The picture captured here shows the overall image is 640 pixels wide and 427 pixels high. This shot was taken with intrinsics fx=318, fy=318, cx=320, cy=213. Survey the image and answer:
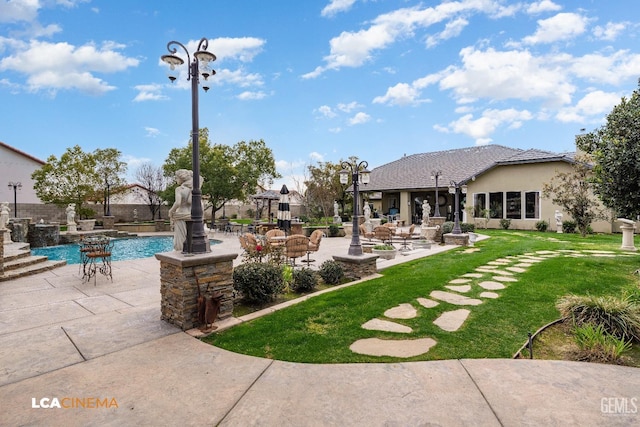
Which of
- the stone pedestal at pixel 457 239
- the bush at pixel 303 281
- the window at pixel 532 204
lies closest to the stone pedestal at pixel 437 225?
the stone pedestal at pixel 457 239

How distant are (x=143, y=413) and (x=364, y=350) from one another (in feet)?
6.95

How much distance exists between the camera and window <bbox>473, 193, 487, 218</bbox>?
2117 cm

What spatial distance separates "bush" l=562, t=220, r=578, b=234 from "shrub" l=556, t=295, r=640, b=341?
15.6 m

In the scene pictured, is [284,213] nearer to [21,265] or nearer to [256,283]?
[21,265]

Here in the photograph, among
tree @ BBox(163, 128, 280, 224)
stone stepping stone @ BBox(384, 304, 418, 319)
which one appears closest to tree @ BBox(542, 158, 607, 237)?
stone stepping stone @ BBox(384, 304, 418, 319)

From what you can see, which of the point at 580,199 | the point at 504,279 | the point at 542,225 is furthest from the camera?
the point at 542,225

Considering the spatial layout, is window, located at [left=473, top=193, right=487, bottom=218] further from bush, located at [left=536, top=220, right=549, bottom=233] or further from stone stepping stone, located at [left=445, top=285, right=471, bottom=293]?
stone stepping stone, located at [left=445, top=285, right=471, bottom=293]

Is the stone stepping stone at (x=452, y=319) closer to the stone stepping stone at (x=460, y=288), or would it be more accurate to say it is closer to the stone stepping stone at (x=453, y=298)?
the stone stepping stone at (x=453, y=298)

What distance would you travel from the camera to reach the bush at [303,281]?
5.93 meters

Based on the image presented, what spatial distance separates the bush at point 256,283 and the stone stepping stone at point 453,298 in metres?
2.73

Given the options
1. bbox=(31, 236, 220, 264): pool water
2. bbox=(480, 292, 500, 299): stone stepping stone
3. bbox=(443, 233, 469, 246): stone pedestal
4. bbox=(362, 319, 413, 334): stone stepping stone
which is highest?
bbox=(443, 233, 469, 246): stone pedestal

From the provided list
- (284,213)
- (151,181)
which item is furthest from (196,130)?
(151,181)

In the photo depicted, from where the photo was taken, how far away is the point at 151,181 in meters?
30.5

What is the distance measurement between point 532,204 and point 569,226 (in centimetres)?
242
